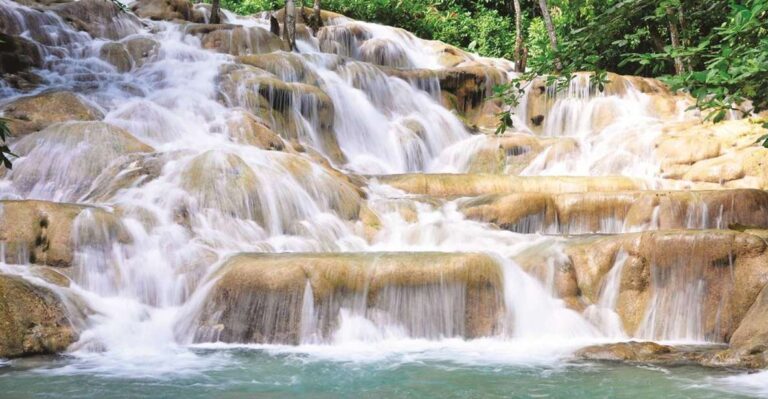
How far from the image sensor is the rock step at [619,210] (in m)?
10.1

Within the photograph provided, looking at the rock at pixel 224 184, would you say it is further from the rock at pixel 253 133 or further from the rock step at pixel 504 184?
the rock step at pixel 504 184

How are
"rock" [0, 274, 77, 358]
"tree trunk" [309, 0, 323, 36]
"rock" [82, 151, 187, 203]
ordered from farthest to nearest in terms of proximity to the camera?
1. "tree trunk" [309, 0, 323, 36]
2. "rock" [82, 151, 187, 203]
3. "rock" [0, 274, 77, 358]

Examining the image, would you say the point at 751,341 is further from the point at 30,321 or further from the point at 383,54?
the point at 383,54

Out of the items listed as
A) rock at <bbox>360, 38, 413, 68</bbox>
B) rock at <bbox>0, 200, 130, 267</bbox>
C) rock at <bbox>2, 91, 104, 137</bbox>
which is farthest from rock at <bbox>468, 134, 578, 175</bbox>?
rock at <bbox>0, 200, 130, 267</bbox>

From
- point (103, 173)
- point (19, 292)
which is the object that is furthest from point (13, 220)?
point (103, 173)

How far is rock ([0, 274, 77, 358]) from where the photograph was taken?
6688mm

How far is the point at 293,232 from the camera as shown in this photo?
9953 millimetres

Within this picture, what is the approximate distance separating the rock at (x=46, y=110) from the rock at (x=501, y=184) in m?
5.39

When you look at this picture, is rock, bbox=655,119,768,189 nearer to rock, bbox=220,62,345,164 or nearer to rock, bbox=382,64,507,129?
rock, bbox=382,64,507,129

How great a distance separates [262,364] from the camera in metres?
6.54

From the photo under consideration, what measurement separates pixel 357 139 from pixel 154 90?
4173 millimetres

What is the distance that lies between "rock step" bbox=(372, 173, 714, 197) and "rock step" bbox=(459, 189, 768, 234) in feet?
3.50

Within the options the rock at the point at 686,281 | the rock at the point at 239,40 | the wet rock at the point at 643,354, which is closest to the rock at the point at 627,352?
the wet rock at the point at 643,354

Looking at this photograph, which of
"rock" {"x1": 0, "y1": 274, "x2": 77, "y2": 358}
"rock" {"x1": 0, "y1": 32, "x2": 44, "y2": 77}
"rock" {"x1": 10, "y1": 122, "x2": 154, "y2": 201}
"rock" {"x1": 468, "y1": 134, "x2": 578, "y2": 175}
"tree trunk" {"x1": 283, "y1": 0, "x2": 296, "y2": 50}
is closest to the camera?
"rock" {"x1": 0, "y1": 274, "x2": 77, "y2": 358}
